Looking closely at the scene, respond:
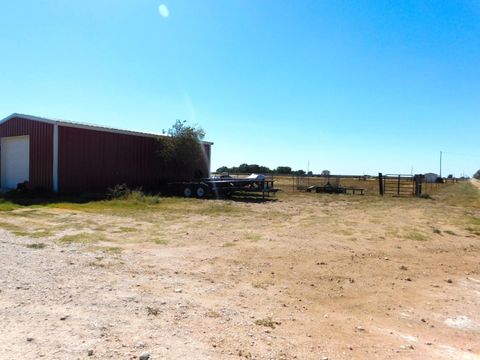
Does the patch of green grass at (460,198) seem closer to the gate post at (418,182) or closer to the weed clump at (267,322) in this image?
the gate post at (418,182)

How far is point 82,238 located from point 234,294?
4.34 m

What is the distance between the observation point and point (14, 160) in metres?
18.6

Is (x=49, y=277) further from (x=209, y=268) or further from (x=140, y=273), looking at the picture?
(x=209, y=268)

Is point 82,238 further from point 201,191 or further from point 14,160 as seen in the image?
point 14,160

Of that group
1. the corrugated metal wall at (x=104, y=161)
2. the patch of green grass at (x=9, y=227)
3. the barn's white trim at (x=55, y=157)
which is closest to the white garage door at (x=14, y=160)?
the barn's white trim at (x=55, y=157)

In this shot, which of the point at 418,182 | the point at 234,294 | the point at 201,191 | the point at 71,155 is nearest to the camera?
the point at 234,294

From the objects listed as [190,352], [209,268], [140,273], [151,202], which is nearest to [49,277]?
[140,273]

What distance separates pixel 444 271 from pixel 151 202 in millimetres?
10997

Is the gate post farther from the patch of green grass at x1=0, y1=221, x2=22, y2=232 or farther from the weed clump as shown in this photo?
the weed clump

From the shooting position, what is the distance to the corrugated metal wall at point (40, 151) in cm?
1642

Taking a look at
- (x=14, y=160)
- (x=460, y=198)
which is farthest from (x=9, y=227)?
(x=460, y=198)

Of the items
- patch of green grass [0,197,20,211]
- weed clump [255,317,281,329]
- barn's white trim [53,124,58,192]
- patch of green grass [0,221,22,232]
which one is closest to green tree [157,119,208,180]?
barn's white trim [53,124,58,192]

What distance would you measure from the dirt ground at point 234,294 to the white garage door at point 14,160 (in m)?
10.7

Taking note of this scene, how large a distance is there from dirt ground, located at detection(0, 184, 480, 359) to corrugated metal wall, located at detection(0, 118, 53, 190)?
8.66 m
